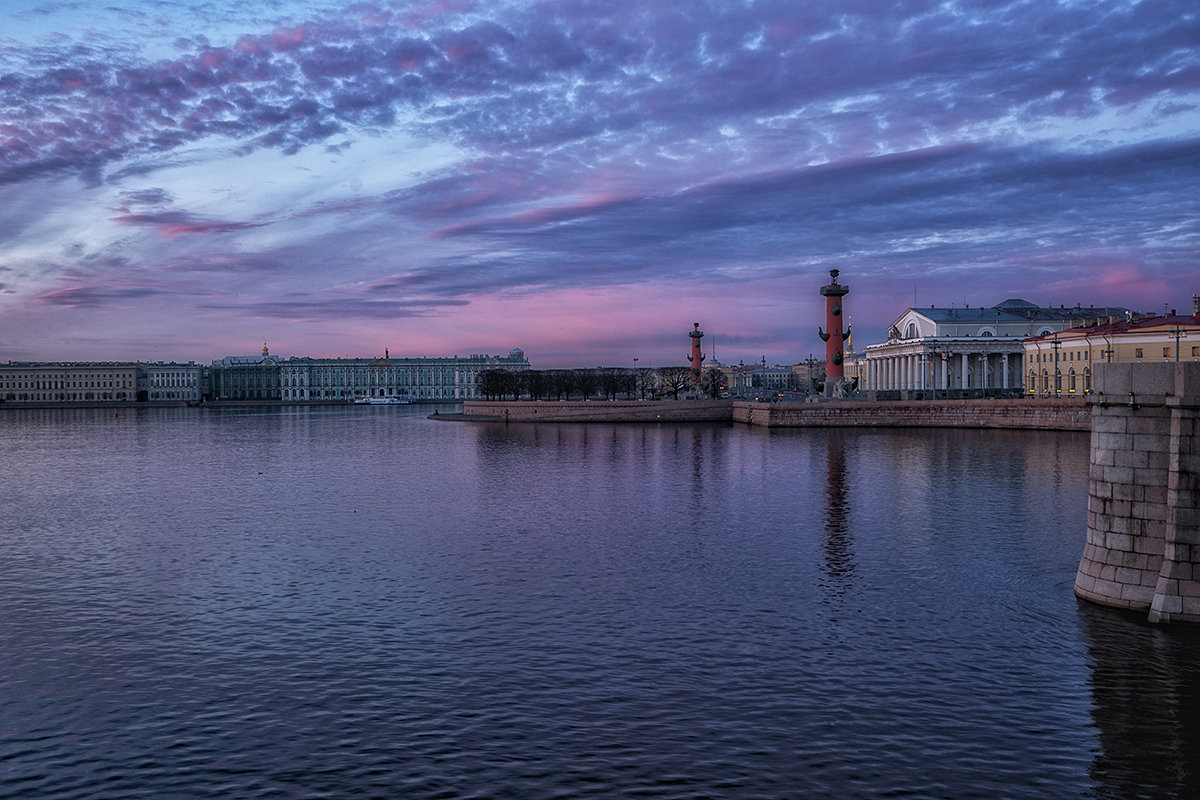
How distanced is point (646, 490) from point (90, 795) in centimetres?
2139

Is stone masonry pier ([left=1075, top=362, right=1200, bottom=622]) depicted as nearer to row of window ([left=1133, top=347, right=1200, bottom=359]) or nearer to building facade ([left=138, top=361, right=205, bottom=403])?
row of window ([left=1133, top=347, right=1200, bottom=359])

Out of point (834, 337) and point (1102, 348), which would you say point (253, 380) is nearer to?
point (834, 337)

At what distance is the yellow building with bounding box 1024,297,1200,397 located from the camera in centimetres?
5288

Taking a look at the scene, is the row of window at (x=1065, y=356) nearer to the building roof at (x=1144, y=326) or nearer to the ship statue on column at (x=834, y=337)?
the building roof at (x=1144, y=326)

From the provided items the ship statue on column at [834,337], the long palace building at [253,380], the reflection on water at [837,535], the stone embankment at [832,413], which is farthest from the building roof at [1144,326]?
the long palace building at [253,380]

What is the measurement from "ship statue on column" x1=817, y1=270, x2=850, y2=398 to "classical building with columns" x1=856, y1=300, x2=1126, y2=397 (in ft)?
50.2

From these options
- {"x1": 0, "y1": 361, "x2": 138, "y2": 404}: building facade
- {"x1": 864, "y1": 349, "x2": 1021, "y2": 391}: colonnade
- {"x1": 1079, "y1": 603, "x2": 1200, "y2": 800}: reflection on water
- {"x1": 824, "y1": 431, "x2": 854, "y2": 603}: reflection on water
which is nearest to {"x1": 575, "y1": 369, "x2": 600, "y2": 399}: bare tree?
{"x1": 864, "y1": 349, "x2": 1021, "y2": 391}: colonnade

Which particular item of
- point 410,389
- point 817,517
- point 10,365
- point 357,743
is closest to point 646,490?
point 817,517

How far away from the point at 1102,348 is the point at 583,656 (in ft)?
188

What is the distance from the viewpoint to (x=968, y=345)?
83.0 m

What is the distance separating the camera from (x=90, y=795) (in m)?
8.27

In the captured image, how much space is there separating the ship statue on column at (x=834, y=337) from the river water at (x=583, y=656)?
40.3 meters

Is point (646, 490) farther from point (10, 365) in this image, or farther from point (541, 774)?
point (10, 365)

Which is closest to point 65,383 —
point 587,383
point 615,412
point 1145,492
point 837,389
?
point 587,383
